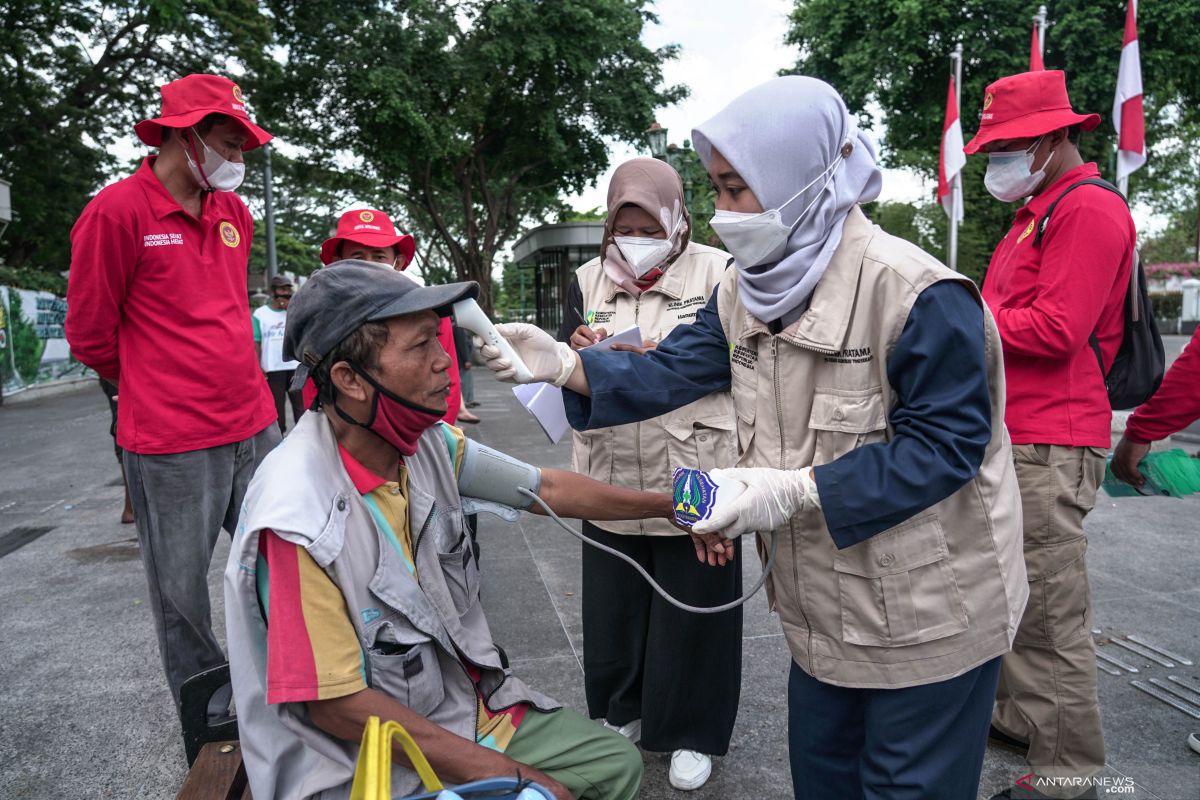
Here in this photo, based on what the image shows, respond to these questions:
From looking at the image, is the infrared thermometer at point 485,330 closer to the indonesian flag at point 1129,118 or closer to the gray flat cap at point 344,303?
the gray flat cap at point 344,303

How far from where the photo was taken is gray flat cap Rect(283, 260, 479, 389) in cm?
175

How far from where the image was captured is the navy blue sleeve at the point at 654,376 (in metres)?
2.22

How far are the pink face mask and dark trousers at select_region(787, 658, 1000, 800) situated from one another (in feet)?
3.36

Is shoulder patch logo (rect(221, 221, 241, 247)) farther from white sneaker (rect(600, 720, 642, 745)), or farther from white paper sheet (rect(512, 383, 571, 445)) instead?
white sneaker (rect(600, 720, 642, 745))

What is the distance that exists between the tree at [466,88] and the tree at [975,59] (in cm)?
638

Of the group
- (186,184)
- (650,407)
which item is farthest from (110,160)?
(650,407)

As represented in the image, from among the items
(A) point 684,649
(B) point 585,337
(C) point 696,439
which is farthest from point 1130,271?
(A) point 684,649

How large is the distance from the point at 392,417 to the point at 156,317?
1432mm

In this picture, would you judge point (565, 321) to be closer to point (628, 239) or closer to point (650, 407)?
point (628, 239)

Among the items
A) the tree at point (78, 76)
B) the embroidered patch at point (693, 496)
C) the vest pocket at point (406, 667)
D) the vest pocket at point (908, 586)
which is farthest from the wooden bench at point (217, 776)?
the tree at point (78, 76)

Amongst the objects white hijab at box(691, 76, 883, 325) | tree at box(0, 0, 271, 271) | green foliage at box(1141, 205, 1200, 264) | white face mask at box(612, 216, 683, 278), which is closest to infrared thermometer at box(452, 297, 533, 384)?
white hijab at box(691, 76, 883, 325)

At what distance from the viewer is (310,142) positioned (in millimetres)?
19219

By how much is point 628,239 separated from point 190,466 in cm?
164

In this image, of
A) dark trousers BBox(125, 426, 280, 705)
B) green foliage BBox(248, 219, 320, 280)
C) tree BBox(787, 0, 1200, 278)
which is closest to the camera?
dark trousers BBox(125, 426, 280, 705)
